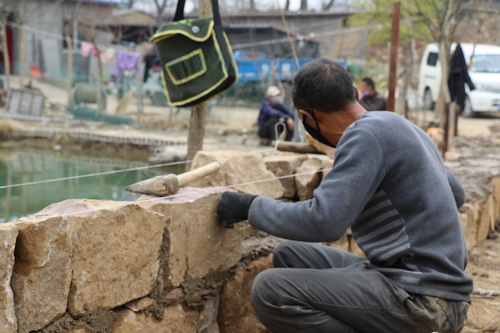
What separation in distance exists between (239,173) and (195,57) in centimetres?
126

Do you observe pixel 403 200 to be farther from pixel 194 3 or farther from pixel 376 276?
pixel 194 3

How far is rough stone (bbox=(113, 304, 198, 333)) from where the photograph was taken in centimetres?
203

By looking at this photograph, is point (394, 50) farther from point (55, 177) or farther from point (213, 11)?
point (55, 177)

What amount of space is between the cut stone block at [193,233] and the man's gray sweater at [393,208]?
19.0 inches

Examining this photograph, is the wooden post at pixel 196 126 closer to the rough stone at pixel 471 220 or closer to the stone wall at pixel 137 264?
the stone wall at pixel 137 264

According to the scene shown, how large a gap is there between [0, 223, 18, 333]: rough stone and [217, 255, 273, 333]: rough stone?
1062mm

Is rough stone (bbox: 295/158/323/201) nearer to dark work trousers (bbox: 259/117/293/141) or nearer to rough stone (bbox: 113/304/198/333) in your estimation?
rough stone (bbox: 113/304/198/333)

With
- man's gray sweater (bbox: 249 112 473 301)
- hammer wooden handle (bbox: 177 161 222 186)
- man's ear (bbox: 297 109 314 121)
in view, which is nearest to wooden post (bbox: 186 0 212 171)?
hammer wooden handle (bbox: 177 161 222 186)

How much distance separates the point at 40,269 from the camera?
5.64 feet

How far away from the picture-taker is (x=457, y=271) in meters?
1.80

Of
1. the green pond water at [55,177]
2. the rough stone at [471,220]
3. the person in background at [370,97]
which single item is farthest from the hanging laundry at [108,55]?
the rough stone at [471,220]

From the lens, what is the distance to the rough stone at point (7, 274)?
161 cm

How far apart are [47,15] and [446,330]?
23.7m

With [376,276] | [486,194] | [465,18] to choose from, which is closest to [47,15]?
[465,18]
